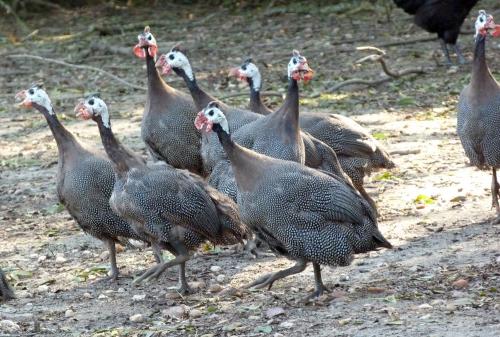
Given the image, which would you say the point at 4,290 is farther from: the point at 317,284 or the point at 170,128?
the point at 170,128

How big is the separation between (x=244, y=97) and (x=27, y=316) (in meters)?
5.61

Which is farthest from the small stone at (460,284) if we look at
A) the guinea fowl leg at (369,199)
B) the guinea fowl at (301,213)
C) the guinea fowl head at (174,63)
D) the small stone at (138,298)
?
the guinea fowl head at (174,63)

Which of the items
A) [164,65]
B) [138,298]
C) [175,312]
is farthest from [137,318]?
[164,65]

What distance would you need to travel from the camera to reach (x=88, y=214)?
6.36 metres

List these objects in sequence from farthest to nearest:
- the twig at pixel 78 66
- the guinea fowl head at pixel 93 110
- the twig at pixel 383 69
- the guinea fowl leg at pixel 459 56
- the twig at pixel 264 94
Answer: the guinea fowl leg at pixel 459 56 → the twig at pixel 78 66 → the twig at pixel 383 69 → the twig at pixel 264 94 → the guinea fowl head at pixel 93 110

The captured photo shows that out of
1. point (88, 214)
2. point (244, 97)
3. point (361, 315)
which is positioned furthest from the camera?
point (244, 97)

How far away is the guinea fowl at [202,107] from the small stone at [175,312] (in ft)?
4.96

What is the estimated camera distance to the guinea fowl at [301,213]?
5477 mm

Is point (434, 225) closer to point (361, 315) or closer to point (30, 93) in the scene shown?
point (361, 315)

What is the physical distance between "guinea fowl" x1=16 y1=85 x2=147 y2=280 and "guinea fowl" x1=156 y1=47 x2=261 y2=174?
30.7 inches

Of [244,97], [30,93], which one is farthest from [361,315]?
[244,97]

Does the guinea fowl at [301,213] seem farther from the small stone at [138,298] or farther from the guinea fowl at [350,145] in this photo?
the guinea fowl at [350,145]

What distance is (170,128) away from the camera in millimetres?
7625

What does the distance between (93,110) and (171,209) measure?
2.48 ft
